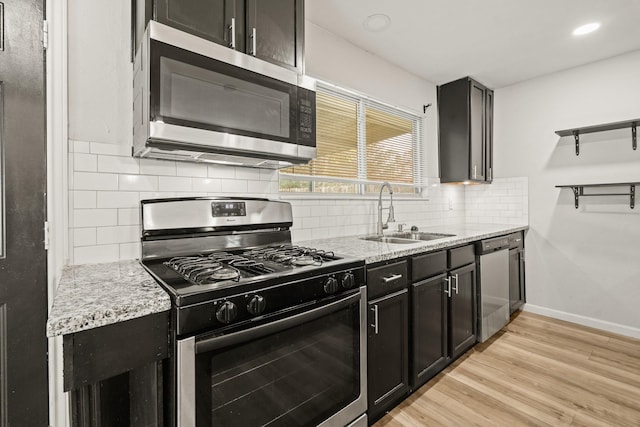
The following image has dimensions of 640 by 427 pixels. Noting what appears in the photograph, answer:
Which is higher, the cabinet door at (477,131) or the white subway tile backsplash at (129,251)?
the cabinet door at (477,131)

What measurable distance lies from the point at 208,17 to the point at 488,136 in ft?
10.6

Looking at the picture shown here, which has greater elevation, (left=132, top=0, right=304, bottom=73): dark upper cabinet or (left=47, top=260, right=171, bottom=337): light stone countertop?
(left=132, top=0, right=304, bottom=73): dark upper cabinet

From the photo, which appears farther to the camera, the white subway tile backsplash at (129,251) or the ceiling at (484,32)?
the ceiling at (484,32)

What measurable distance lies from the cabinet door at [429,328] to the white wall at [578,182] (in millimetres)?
1907

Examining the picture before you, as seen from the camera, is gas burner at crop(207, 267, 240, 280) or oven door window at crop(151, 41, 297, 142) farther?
oven door window at crop(151, 41, 297, 142)

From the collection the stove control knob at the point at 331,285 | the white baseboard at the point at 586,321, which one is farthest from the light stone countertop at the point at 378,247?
the white baseboard at the point at 586,321

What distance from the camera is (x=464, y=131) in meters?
3.18

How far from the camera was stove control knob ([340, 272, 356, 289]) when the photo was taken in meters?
1.36

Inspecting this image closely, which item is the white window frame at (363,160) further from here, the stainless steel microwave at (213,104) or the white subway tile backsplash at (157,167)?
the white subway tile backsplash at (157,167)

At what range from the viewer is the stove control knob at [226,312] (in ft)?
3.15

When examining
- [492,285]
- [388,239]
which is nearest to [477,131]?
[492,285]

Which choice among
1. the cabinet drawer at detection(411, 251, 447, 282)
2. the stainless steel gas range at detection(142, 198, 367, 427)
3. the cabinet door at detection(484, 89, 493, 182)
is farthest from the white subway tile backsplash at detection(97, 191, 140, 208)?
the cabinet door at detection(484, 89, 493, 182)

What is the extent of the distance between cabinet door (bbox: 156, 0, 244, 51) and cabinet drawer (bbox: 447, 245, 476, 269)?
1793 millimetres

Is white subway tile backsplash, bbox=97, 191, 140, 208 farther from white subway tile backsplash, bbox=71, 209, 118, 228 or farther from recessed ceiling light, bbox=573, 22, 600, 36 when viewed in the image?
recessed ceiling light, bbox=573, 22, 600, 36
